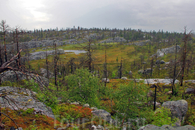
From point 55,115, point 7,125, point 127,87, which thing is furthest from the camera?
point 127,87

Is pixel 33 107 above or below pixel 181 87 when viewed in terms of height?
above

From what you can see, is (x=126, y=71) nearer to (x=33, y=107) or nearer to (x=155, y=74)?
(x=155, y=74)

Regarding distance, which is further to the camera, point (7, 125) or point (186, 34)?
point (186, 34)

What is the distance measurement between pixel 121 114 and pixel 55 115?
8.89 metres

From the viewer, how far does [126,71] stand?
247ft

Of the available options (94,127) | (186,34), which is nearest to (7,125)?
(94,127)

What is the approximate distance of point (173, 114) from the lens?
20359 millimetres

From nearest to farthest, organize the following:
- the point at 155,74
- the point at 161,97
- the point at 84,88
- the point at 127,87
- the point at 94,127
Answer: the point at 94,127, the point at 127,87, the point at 84,88, the point at 161,97, the point at 155,74

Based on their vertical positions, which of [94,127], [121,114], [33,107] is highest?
[33,107]

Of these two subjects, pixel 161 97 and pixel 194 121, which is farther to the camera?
pixel 161 97

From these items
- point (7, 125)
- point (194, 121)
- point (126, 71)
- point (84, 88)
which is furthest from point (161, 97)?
point (126, 71)

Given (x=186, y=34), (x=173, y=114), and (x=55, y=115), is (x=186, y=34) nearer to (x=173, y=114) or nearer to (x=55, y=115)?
(x=173, y=114)

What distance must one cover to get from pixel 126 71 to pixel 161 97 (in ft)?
139

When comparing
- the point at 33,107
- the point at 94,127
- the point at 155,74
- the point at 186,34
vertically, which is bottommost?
the point at 155,74
